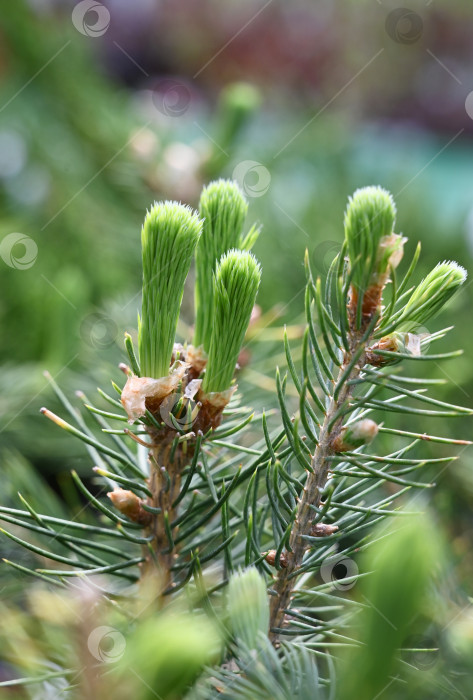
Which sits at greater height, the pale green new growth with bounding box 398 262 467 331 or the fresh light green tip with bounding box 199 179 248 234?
the fresh light green tip with bounding box 199 179 248 234

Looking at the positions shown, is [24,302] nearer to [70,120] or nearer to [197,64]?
[70,120]

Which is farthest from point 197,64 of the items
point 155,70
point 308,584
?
point 308,584

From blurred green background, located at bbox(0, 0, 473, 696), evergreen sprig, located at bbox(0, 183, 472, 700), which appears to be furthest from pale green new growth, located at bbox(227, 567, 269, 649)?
blurred green background, located at bbox(0, 0, 473, 696)

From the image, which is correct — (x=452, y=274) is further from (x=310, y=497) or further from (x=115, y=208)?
(x=115, y=208)

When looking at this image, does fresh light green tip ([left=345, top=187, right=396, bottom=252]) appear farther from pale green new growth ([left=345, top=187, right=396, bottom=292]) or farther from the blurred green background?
the blurred green background

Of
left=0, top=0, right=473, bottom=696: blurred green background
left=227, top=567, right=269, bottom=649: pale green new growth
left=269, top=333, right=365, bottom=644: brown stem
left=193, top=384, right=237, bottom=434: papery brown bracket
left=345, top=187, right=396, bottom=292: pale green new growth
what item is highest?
left=0, top=0, right=473, bottom=696: blurred green background

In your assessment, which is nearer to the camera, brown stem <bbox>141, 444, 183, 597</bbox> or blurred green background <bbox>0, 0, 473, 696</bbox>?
brown stem <bbox>141, 444, 183, 597</bbox>

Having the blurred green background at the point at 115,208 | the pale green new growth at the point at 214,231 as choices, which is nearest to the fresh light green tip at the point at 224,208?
the pale green new growth at the point at 214,231
